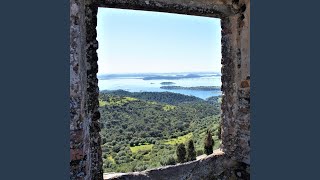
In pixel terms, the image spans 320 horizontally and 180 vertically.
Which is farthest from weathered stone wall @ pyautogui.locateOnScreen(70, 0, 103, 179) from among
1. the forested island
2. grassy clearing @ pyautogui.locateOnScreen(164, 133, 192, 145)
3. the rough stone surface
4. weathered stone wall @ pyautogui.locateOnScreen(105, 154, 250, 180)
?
grassy clearing @ pyautogui.locateOnScreen(164, 133, 192, 145)

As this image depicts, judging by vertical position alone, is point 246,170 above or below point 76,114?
below

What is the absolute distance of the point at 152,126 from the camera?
89.5 feet

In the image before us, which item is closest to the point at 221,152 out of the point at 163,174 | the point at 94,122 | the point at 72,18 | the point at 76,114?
the point at 163,174

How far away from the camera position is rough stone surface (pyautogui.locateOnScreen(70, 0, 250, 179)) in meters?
2.56

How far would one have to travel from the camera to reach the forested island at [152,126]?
21.2m

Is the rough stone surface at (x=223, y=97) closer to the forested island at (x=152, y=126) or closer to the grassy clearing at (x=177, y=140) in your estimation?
the forested island at (x=152, y=126)

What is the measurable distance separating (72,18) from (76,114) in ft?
2.74

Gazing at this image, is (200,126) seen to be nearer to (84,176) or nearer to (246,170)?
(246,170)

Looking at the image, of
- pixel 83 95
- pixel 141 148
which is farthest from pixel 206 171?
pixel 141 148

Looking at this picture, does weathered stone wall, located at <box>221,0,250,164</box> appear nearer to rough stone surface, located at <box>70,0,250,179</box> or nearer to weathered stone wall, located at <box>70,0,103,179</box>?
rough stone surface, located at <box>70,0,250,179</box>

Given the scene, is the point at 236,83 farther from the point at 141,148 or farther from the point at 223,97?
the point at 141,148

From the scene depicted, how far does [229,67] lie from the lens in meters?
4.02

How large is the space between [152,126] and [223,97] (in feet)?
76.8

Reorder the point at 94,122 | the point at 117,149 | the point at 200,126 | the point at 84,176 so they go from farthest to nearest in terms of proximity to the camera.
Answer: the point at 200,126 → the point at 117,149 → the point at 94,122 → the point at 84,176
